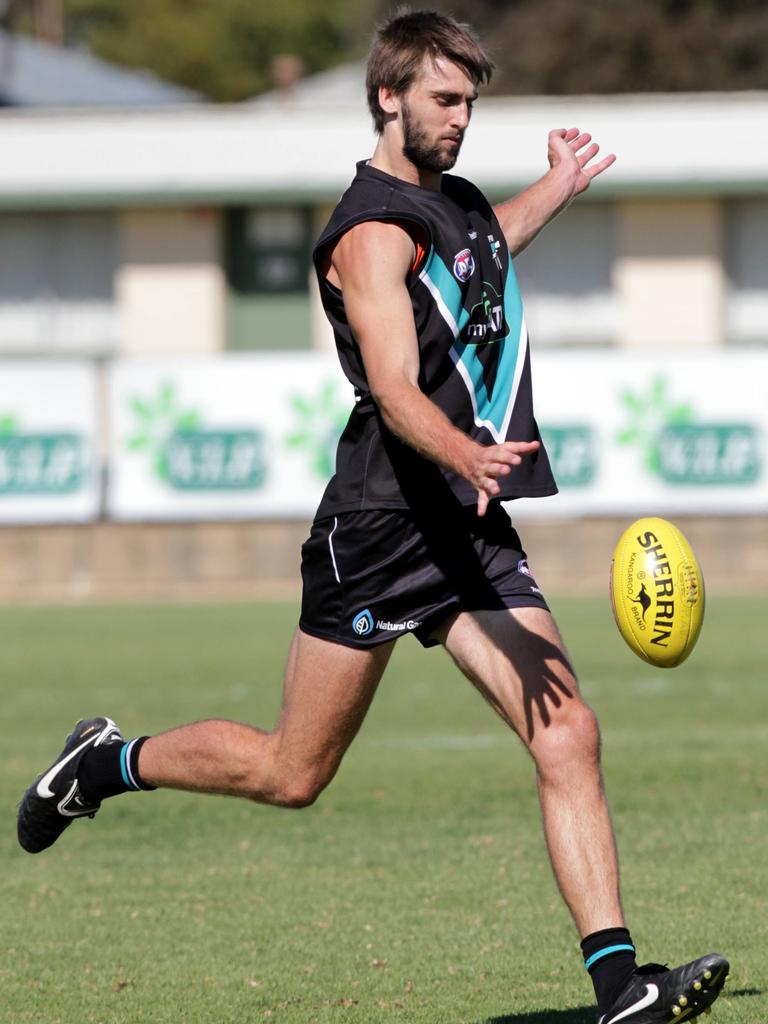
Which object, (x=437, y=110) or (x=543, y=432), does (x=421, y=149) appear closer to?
(x=437, y=110)

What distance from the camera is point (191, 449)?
21.5 m

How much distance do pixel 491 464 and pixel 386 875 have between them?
3.09 meters

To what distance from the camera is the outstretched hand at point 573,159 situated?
648cm

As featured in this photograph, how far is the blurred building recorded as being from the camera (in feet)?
87.9

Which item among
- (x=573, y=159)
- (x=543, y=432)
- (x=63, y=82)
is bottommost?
(x=543, y=432)

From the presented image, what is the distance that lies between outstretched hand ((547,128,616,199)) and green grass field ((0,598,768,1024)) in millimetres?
2413

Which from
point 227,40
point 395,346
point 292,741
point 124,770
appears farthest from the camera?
point 227,40

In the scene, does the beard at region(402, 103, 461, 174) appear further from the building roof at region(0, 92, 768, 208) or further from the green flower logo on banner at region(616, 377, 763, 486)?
the building roof at region(0, 92, 768, 208)

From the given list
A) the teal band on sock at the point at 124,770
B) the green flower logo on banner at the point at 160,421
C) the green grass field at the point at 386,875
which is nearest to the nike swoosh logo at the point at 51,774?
the teal band on sock at the point at 124,770

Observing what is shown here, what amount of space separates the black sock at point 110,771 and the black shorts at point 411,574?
3.14 ft

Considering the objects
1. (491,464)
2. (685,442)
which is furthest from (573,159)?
(685,442)

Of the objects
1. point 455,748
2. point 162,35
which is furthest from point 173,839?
point 162,35

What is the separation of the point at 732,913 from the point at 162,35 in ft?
195

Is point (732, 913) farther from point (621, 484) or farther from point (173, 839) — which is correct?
point (621, 484)
